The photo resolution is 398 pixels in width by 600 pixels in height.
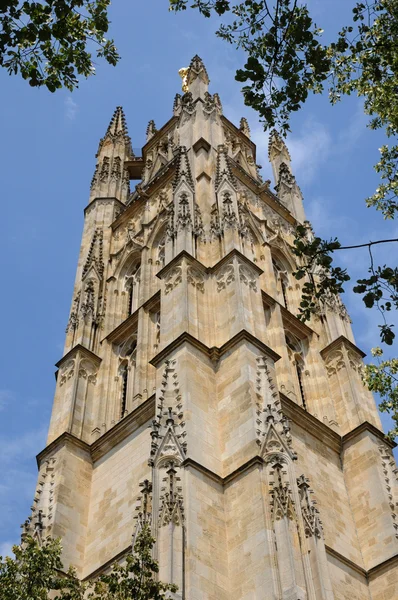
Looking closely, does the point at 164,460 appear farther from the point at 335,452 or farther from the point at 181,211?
the point at 181,211

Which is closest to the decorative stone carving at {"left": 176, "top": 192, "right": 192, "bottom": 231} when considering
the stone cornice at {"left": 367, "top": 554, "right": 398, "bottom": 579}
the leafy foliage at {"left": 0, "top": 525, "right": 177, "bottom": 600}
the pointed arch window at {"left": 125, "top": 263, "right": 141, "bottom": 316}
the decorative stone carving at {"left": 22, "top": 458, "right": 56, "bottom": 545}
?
the pointed arch window at {"left": 125, "top": 263, "right": 141, "bottom": 316}

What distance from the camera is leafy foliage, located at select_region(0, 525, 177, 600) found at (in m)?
11.9

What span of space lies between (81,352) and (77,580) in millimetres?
11977

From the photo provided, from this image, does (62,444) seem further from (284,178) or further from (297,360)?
(284,178)

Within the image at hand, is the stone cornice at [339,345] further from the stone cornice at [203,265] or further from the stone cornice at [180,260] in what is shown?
the stone cornice at [180,260]

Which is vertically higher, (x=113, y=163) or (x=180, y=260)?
(x=113, y=163)

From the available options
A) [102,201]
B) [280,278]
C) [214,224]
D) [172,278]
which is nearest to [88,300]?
[214,224]

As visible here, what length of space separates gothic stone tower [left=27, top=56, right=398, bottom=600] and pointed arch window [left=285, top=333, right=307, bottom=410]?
55 millimetres

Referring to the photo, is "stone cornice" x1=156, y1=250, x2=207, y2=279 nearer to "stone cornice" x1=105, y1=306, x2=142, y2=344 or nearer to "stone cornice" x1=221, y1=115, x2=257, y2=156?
"stone cornice" x1=105, y1=306, x2=142, y2=344

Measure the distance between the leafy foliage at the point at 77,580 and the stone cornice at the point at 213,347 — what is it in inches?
251

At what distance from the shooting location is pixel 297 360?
83.3 ft

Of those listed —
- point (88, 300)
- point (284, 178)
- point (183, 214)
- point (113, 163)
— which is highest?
point (113, 163)

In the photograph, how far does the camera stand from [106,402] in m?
23.6

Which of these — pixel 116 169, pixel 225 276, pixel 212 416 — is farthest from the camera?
pixel 116 169
